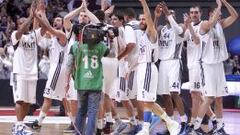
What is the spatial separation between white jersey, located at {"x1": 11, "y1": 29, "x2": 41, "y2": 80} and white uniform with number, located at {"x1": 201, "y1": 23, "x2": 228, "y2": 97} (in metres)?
3.08

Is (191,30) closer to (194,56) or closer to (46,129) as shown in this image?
(194,56)

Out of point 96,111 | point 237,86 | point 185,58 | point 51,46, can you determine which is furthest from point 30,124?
point 237,86

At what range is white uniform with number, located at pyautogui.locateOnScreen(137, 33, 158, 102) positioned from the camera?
33.1 ft

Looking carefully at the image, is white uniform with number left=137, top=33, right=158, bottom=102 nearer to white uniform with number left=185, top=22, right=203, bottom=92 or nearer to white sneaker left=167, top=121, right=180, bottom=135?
white sneaker left=167, top=121, right=180, bottom=135

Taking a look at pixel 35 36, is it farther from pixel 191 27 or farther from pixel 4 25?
pixel 4 25

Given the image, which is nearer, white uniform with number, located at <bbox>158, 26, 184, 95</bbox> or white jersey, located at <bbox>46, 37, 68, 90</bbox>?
white jersey, located at <bbox>46, 37, 68, 90</bbox>

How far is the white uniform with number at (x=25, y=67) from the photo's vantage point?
10.5 meters

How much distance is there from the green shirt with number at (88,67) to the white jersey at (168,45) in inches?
93.6

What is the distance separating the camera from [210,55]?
1062 centimetres

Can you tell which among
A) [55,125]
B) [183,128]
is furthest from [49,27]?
[183,128]

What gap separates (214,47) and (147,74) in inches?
57.1

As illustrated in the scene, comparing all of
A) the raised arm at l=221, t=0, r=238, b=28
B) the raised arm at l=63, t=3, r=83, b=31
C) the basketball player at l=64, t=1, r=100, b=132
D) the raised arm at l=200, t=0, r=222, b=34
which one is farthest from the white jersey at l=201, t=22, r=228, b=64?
the raised arm at l=63, t=3, r=83, b=31

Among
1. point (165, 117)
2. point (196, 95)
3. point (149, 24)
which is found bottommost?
point (165, 117)

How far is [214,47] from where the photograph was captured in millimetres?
10688
